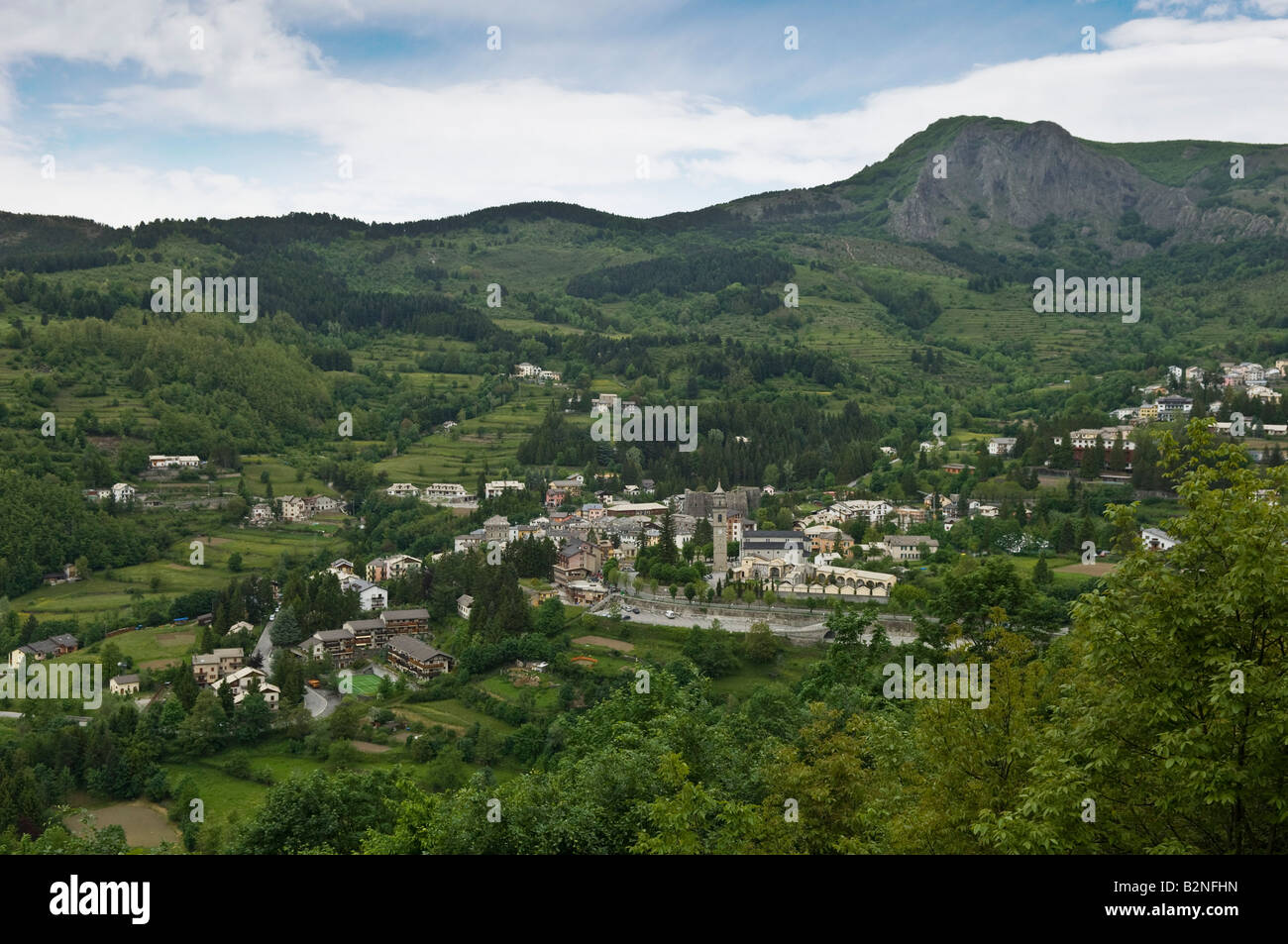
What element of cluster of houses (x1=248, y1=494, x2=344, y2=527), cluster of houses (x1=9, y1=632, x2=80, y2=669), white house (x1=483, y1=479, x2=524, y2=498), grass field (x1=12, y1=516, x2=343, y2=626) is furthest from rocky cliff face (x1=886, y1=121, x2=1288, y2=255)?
cluster of houses (x1=9, y1=632, x2=80, y2=669)

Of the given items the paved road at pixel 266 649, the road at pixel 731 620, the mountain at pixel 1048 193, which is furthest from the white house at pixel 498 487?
the mountain at pixel 1048 193

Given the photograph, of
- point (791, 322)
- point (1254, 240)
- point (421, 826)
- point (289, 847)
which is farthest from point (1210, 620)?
point (1254, 240)

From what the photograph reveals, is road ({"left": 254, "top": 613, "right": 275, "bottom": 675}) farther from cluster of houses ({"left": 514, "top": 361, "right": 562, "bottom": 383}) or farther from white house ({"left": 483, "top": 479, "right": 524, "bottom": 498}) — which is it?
cluster of houses ({"left": 514, "top": 361, "right": 562, "bottom": 383})

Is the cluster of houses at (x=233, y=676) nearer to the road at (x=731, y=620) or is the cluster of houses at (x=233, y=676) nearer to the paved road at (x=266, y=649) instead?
the paved road at (x=266, y=649)

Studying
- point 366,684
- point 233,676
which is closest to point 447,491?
point 366,684
